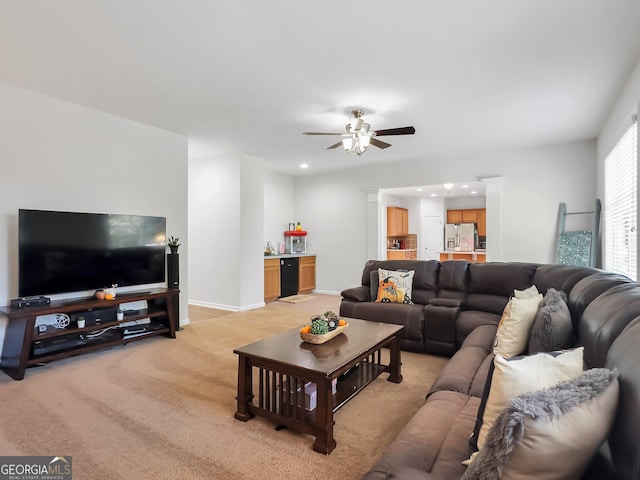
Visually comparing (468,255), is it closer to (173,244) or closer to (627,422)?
(173,244)

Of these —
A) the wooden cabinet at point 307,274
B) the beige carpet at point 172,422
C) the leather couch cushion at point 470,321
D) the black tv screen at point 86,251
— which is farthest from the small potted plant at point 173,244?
the leather couch cushion at point 470,321

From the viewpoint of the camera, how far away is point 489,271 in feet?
12.7

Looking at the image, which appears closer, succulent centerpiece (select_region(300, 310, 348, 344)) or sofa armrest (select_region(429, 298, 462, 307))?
succulent centerpiece (select_region(300, 310, 348, 344))

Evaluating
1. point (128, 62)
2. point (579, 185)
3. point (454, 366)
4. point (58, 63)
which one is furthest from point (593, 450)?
point (579, 185)

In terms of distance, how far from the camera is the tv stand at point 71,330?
307 cm

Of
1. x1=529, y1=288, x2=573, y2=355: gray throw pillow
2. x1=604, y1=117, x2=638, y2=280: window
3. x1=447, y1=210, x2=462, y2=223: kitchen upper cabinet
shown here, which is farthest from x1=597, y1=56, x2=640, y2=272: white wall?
x1=447, y1=210, x2=462, y2=223: kitchen upper cabinet

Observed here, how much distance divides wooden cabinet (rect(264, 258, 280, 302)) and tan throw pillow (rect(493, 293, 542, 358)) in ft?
16.0

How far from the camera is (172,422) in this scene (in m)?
2.34

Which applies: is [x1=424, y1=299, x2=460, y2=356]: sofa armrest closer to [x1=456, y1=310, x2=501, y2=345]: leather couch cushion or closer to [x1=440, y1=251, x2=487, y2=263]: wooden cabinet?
A: [x1=456, y1=310, x2=501, y2=345]: leather couch cushion

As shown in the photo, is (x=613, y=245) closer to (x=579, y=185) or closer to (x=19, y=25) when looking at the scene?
(x=579, y=185)

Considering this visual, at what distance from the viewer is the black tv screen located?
3.29 m

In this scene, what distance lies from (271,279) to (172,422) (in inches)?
173

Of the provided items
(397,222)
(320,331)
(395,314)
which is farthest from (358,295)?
(397,222)

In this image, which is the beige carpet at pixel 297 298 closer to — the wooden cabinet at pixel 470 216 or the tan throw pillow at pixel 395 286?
the tan throw pillow at pixel 395 286
